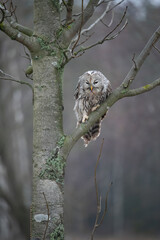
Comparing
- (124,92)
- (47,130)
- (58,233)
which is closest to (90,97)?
(124,92)

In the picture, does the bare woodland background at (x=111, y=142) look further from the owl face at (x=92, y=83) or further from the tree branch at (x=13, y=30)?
the tree branch at (x=13, y=30)

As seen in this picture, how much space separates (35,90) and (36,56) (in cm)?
24

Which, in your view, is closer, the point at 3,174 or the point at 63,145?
the point at 63,145

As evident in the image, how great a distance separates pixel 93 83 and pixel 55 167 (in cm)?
190

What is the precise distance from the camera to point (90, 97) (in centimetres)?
416

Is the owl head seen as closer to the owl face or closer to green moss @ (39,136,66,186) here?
the owl face

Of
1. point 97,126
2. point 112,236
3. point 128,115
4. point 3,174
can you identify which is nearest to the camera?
point 97,126

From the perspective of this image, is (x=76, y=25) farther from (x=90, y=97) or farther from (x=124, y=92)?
(x=90, y=97)

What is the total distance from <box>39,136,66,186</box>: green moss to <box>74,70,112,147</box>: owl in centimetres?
145

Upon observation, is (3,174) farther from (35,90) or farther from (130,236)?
(130,236)

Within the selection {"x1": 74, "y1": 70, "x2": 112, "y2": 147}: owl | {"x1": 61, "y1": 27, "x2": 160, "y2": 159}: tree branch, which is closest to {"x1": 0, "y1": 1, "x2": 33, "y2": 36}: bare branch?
{"x1": 61, "y1": 27, "x2": 160, "y2": 159}: tree branch

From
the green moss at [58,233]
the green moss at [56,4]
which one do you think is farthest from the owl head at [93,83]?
the green moss at [58,233]

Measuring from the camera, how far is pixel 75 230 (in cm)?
1683

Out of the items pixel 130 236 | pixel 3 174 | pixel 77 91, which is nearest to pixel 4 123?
pixel 3 174
